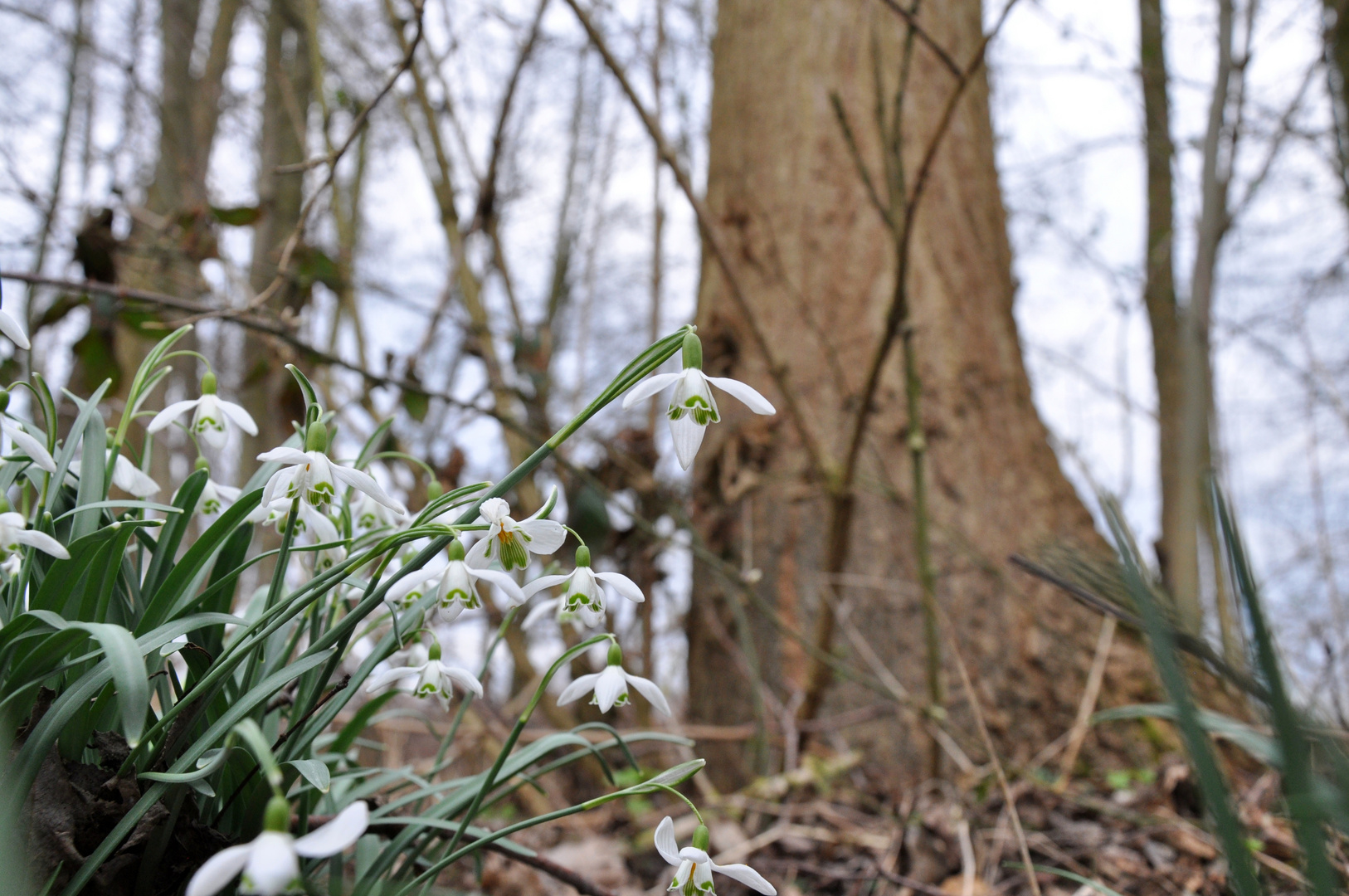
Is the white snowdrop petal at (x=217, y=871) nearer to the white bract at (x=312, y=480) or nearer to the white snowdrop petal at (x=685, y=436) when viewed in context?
the white bract at (x=312, y=480)

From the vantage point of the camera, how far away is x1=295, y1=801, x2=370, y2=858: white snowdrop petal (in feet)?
1.32

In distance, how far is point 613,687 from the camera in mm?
822

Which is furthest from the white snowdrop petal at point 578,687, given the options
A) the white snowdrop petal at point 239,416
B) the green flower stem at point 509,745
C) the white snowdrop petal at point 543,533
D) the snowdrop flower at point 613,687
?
the white snowdrop petal at point 239,416

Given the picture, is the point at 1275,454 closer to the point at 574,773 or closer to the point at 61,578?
the point at 574,773

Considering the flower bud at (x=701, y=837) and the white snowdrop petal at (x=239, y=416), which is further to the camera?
the white snowdrop petal at (x=239, y=416)

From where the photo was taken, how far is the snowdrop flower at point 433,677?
811 mm

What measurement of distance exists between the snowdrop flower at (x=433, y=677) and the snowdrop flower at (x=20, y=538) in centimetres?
28

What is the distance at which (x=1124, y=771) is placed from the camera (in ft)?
6.14

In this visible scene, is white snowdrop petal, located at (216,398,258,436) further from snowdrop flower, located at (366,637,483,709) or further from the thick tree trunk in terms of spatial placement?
the thick tree trunk

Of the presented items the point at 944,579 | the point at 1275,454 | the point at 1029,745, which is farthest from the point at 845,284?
the point at 1275,454

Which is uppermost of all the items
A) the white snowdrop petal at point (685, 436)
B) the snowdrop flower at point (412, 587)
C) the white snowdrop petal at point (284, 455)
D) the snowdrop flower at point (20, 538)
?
the white snowdrop petal at point (685, 436)

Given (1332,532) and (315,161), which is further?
(1332,532)

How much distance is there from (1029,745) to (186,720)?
6.15 ft

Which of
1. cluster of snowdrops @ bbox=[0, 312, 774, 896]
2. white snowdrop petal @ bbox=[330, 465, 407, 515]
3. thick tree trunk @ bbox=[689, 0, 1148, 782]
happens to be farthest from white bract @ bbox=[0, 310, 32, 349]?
thick tree trunk @ bbox=[689, 0, 1148, 782]
